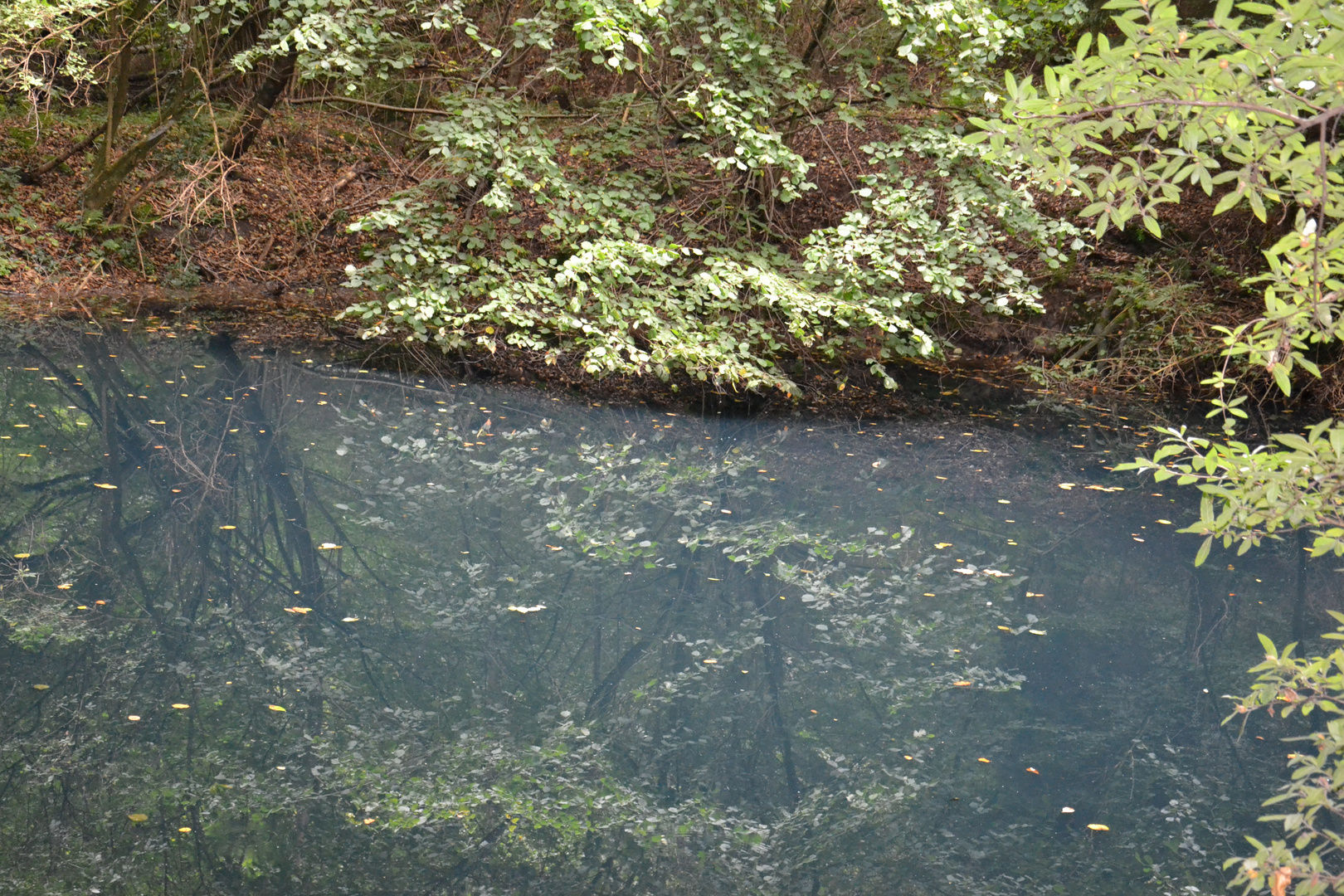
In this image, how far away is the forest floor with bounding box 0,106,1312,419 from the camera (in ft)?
32.6

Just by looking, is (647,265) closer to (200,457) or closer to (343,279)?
(200,457)

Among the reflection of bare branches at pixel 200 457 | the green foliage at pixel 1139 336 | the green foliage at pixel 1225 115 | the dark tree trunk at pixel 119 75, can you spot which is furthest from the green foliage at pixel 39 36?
the green foliage at pixel 1139 336

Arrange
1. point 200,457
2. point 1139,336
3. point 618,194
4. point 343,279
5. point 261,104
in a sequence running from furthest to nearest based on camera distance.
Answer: point 343,279 → point 1139,336 → point 261,104 → point 618,194 → point 200,457

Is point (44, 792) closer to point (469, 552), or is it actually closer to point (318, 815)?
point (318, 815)

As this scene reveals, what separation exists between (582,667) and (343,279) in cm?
925

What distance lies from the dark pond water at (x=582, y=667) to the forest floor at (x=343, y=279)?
2.46 metres

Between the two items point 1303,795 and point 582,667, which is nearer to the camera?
point 1303,795

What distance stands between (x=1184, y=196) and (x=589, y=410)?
8117mm

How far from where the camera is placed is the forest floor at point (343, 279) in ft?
32.6

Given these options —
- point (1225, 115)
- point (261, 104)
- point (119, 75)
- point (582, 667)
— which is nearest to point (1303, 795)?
point (1225, 115)

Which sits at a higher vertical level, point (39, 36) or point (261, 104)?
point (39, 36)

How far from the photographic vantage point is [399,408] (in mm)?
8070

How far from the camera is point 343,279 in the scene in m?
12.4

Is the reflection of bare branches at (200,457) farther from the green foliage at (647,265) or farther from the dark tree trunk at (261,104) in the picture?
the dark tree trunk at (261,104)
